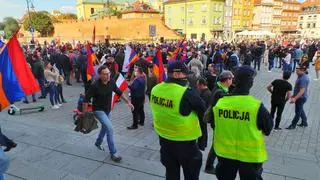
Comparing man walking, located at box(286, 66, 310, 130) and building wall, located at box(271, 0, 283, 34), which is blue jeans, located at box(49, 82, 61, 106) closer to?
man walking, located at box(286, 66, 310, 130)

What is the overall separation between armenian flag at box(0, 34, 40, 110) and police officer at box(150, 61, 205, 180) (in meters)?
2.60

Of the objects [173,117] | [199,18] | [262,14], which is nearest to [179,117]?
[173,117]

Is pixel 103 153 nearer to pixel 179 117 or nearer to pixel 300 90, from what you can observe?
pixel 179 117

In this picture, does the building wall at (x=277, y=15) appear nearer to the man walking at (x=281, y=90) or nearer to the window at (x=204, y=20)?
the window at (x=204, y=20)

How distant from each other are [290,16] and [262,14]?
30.7 metres

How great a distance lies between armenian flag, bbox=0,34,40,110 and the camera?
15.5 feet

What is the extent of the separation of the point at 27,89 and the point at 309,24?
122 metres

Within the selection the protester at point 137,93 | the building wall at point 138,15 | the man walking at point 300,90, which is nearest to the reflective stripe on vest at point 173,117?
the protester at point 137,93

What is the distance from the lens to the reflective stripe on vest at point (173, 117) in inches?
132

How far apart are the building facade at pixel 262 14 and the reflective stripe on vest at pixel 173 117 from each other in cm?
9428

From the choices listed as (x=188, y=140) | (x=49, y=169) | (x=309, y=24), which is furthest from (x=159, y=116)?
(x=309, y=24)

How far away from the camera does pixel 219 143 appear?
332cm

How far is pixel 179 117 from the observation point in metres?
3.36

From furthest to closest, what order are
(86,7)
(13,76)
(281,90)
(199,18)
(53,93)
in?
(86,7) → (199,18) → (53,93) → (281,90) → (13,76)
